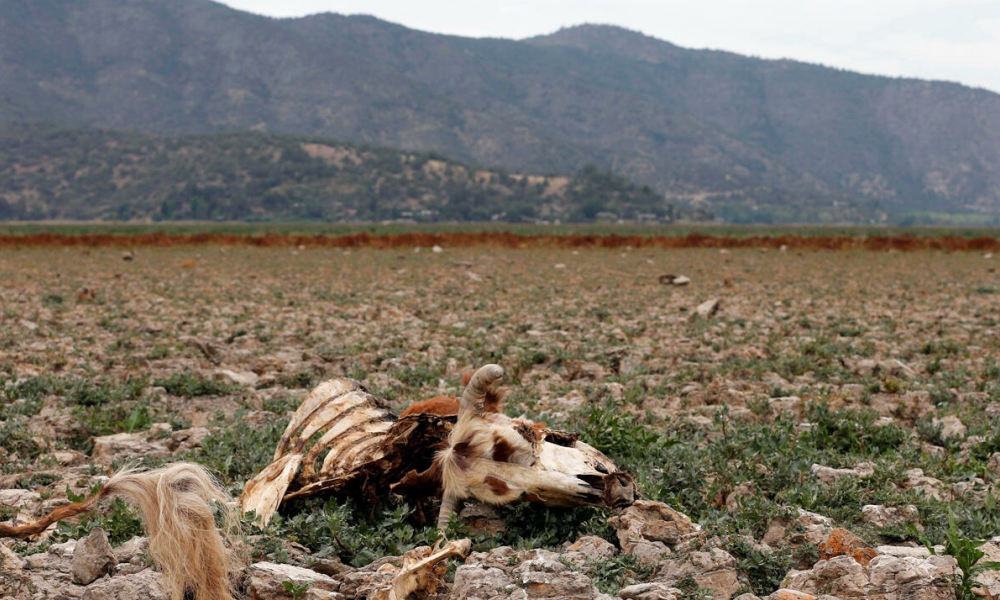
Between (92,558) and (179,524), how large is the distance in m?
0.71

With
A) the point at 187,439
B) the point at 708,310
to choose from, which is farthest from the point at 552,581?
the point at 708,310

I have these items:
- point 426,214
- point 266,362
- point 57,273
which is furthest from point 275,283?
point 426,214

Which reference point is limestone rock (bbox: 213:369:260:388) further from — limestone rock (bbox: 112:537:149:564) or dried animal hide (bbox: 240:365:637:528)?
limestone rock (bbox: 112:537:149:564)

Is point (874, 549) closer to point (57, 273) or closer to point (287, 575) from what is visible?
point (287, 575)

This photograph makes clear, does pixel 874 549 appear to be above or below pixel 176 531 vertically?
below

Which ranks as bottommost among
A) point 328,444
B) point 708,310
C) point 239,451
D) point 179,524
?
point 239,451

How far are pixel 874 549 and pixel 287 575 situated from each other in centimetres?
228

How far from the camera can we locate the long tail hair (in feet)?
8.28

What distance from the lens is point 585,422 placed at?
17.1 feet

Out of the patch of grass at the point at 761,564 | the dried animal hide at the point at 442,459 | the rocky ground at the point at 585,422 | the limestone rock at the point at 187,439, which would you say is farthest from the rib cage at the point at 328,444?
the patch of grass at the point at 761,564

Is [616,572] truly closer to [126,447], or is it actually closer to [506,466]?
[506,466]

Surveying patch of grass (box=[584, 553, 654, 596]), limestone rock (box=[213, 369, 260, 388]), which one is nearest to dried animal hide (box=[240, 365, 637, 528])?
patch of grass (box=[584, 553, 654, 596])

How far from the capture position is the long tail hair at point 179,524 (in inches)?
99.3

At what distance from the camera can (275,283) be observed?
55.2 ft
